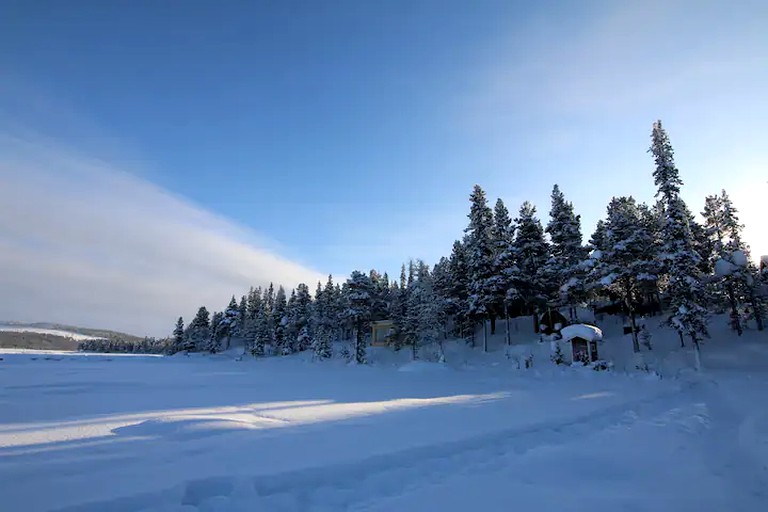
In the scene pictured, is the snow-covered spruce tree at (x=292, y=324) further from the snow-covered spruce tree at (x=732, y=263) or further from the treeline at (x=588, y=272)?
the snow-covered spruce tree at (x=732, y=263)

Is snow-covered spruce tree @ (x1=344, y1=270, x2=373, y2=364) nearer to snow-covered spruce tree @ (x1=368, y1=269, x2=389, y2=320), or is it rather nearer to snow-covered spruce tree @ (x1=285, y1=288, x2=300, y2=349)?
snow-covered spruce tree @ (x1=368, y1=269, x2=389, y2=320)

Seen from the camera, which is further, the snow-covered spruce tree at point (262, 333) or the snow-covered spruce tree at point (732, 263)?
the snow-covered spruce tree at point (262, 333)

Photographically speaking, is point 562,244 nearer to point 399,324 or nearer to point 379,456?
point 399,324

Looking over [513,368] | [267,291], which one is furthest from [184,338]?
[513,368]

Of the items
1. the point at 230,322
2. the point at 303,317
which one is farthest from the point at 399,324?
the point at 230,322

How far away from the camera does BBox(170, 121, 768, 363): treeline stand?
90.9 feet

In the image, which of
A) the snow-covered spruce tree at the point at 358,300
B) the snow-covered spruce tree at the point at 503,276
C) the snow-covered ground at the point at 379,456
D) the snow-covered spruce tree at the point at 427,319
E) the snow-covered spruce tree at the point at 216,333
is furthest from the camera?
the snow-covered spruce tree at the point at 216,333

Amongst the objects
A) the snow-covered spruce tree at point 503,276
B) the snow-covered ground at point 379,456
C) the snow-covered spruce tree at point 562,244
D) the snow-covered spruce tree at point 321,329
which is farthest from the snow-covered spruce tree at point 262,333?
the snow-covered ground at point 379,456

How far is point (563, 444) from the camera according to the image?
7996 mm

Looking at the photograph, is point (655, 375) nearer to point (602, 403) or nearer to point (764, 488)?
point (602, 403)

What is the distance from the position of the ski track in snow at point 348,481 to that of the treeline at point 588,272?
25.2 meters

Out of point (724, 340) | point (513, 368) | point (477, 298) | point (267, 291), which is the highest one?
point (267, 291)

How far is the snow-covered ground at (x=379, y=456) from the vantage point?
509 cm

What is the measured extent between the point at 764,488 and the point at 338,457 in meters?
6.56
